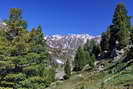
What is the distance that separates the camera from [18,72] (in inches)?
730

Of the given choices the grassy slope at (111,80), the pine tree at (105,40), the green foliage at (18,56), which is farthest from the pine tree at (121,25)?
the green foliage at (18,56)

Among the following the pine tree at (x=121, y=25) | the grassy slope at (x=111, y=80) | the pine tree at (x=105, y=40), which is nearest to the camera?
the grassy slope at (x=111, y=80)

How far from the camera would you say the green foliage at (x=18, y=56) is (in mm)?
17984

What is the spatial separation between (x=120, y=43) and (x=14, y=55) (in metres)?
45.5

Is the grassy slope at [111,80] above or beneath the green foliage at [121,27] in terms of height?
beneath

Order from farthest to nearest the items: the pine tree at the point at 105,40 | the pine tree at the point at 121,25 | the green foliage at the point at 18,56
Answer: the pine tree at the point at 105,40 < the pine tree at the point at 121,25 < the green foliage at the point at 18,56

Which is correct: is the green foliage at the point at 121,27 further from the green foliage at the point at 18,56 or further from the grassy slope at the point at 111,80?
the green foliage at the point at 18,56

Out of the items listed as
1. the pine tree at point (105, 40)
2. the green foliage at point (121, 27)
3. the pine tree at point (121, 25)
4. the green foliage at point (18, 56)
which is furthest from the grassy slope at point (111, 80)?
the pine tree at point (105, 40)

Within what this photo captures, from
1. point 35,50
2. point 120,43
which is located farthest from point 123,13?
point 35,50

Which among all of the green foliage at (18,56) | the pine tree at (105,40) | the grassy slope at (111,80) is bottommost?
the grassy slope at (111,80)

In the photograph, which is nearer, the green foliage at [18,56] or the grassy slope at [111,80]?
the green foliage at [18,56]

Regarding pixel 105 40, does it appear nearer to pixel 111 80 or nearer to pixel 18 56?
pixel 111 80

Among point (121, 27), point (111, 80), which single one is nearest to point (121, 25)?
point (121, 27)

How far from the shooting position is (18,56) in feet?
59.3
